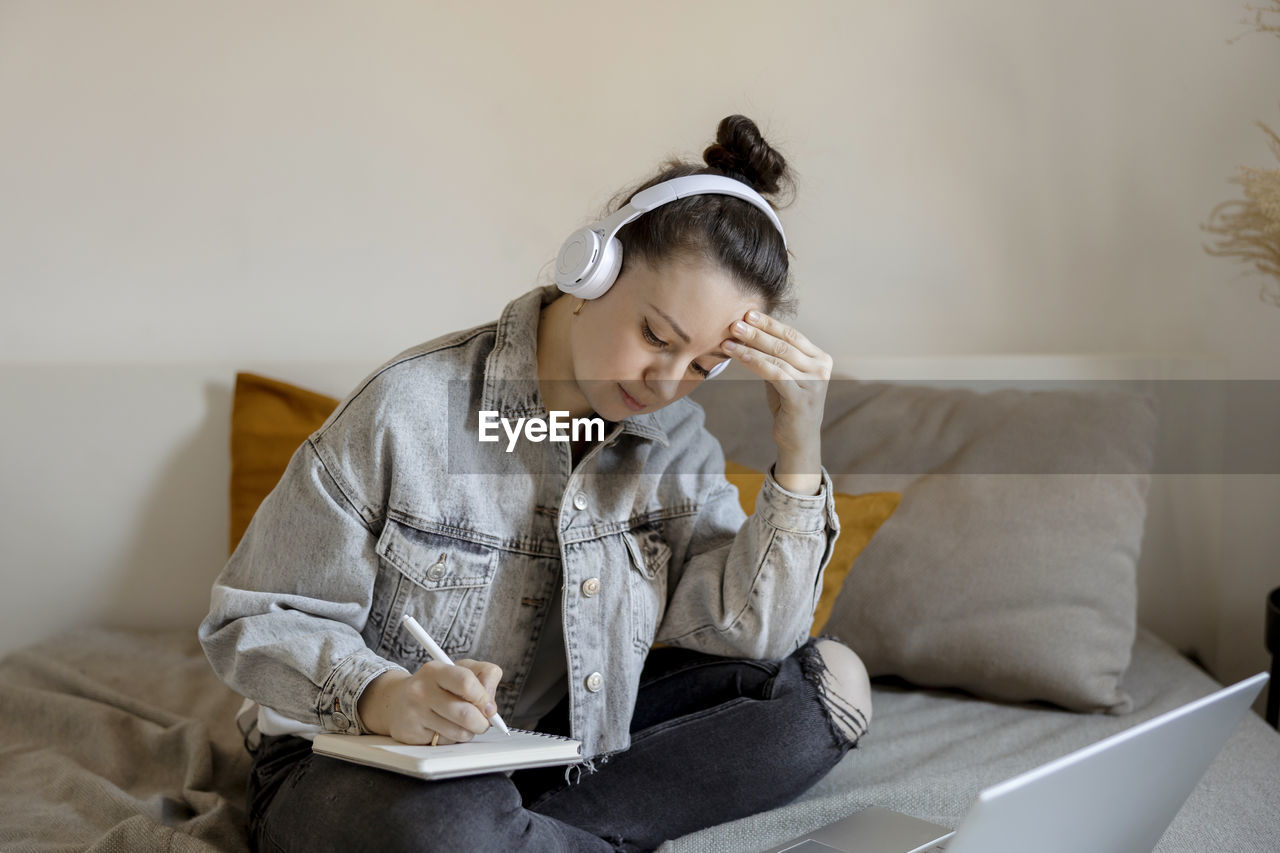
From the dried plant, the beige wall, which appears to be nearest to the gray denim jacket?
the beige wall

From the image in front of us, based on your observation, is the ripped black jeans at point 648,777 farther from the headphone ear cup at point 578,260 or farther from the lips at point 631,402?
the headphone ear cup at point 578,260

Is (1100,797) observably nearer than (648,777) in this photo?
Yes

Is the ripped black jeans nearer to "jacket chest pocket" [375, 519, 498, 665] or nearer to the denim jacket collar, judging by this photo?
"jacket chest pocket" [375, 519, 498, 665]

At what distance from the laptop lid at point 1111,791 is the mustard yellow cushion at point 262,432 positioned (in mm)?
1199

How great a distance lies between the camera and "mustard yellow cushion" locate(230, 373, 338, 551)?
1.56m

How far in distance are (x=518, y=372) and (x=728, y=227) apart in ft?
0.87

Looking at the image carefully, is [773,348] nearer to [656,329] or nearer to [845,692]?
[656,329]

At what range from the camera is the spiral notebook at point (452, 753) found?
28.8 inches

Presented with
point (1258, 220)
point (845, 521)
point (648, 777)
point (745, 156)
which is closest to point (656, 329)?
point (745, 156)

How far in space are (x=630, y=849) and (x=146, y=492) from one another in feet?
3.47

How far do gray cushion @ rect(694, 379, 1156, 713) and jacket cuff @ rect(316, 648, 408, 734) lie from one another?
0.76m

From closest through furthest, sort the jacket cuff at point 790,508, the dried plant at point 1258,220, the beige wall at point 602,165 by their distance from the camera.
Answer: the jacket cuff at point 790,508 → the dried plant at point 1258,220 → the beige wall at point 602,165

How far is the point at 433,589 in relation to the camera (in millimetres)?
1001

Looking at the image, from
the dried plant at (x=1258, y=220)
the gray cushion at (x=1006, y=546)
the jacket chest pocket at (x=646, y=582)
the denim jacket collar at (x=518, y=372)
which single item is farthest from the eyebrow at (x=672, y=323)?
the dried plant at (x=1258, y=220)
